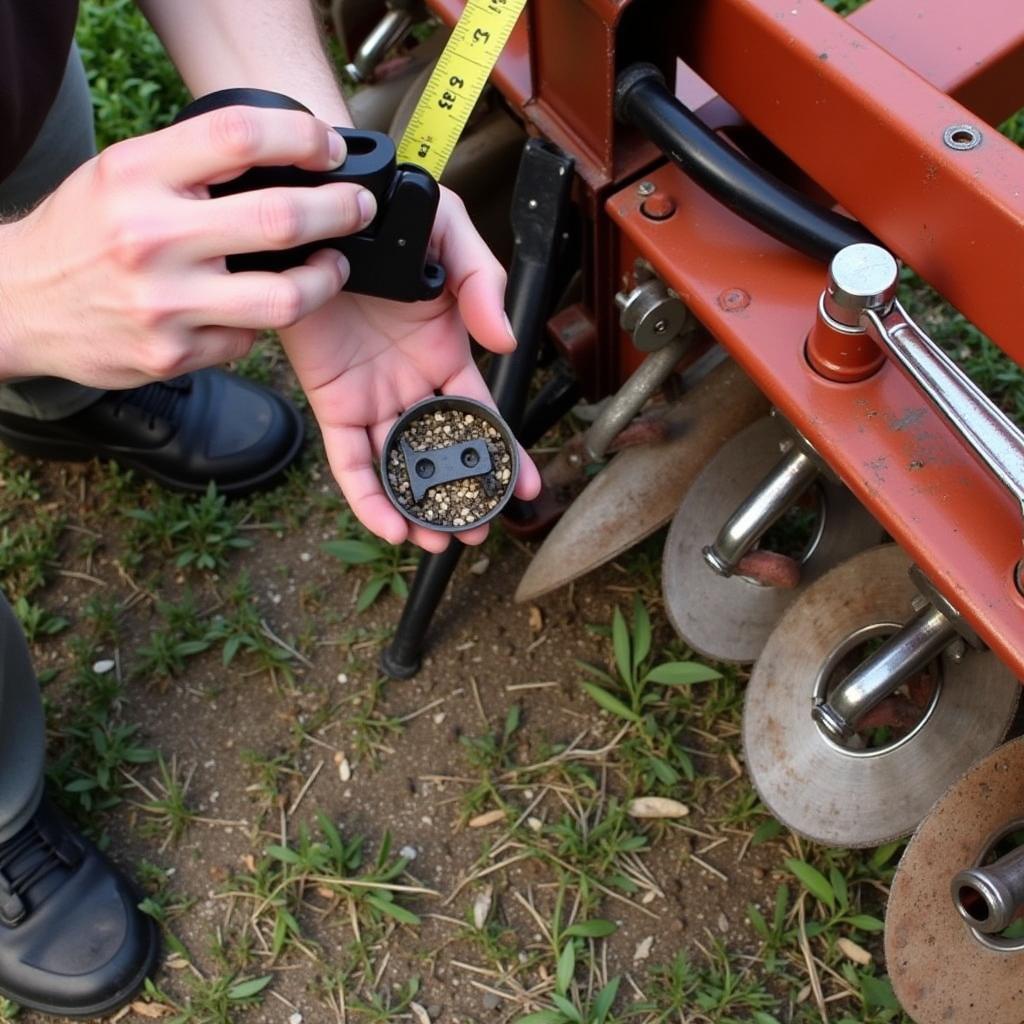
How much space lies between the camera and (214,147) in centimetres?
90

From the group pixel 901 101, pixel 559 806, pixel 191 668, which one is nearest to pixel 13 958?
pixel 191 668

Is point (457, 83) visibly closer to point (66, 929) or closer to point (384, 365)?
point (384, 365)

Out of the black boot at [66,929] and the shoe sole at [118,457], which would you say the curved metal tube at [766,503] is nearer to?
the shoe sole at [118,457]

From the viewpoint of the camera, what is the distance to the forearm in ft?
4.46

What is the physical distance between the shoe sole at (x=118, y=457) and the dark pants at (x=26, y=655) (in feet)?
1.60

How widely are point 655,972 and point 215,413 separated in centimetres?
126

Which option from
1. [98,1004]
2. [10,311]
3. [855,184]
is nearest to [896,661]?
[855,184]

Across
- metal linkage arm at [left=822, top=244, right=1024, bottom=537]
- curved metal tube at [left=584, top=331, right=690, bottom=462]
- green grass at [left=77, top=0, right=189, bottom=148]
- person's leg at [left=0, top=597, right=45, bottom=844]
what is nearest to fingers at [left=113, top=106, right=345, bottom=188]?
metal linkage arm at [left=822, top=244, right=1024, bottom=537]

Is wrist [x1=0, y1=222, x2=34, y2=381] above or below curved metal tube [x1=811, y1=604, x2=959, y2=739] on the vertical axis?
above

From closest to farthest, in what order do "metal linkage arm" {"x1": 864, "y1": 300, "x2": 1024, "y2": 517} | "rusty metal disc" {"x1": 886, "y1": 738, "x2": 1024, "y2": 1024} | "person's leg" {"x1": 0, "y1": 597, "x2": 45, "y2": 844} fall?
"metal linkage arm" {"x1": 864, "y1": 300, "x2": 1024, "y2": 517} → "rusty metal disc" {"x1": 886, "y1": 738, "x2": 1024, "y2": 1024} → "person's leg" {"x1": 0, "y1": 597, "x2": 45, "y2": 844}

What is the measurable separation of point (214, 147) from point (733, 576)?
106 centimetres

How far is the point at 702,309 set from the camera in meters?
1.27

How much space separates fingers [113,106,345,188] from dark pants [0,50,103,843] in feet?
2.67

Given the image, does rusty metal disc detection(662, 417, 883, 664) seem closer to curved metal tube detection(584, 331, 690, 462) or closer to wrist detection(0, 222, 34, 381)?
curved metal tube detection(584, 331, 690, 462)
